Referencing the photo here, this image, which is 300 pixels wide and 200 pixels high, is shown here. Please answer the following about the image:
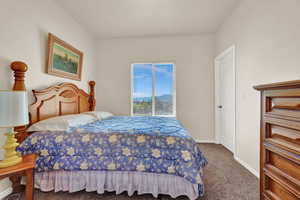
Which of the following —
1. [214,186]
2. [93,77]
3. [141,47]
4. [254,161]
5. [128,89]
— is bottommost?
[214,186]

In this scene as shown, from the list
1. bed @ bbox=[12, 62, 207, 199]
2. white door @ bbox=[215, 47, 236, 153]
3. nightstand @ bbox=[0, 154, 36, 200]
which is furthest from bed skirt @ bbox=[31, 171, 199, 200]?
white door @ bbox=[215, 47, 236, 153]

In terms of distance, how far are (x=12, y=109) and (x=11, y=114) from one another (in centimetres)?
4

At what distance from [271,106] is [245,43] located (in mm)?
1897

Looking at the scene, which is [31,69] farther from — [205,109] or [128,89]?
[205,109]

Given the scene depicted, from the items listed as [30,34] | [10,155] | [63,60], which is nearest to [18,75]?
[30,34]

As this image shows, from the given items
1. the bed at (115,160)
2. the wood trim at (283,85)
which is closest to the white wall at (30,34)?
the bed at (115,160)

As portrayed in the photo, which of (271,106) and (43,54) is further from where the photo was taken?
(43,54)

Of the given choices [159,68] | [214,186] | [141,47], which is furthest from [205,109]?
[141,47]

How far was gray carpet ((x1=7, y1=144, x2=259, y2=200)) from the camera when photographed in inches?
63.2

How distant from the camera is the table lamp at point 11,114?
1.13m

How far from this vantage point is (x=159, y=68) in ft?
12.4

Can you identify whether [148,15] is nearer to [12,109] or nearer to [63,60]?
[63,60]

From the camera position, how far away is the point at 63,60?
2510 millimetres

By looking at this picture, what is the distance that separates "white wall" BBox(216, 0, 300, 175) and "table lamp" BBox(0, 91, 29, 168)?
2.60 m
